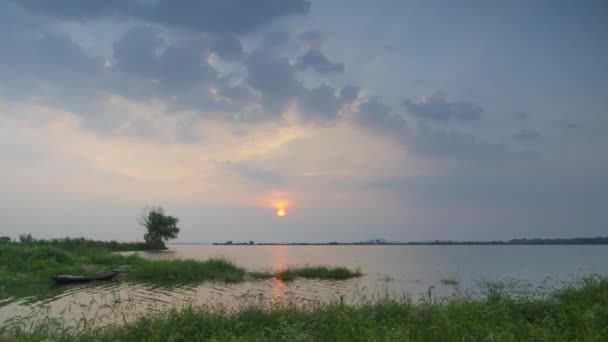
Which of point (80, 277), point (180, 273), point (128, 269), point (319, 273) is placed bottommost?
point (319, 273)

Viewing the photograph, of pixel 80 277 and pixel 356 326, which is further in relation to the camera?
pixel 80 277

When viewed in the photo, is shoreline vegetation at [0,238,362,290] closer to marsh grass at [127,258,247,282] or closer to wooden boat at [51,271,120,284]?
marsh grass at [127,258,247,282]

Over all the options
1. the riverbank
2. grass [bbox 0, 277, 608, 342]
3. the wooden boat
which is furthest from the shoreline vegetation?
grass [bbox 0, 277, 608, 342]

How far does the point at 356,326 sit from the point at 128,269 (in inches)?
1075

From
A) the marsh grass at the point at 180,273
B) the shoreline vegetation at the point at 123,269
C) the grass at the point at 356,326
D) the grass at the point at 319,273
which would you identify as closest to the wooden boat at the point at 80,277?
the shoreline vegetation at the point at 123,269

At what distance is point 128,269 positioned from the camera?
1213 inches

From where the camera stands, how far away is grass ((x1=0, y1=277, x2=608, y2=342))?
7910mm

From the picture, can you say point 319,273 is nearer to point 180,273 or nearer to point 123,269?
point 180,273

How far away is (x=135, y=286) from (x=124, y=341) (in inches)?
706

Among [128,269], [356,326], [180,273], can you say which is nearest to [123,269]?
[128,269]

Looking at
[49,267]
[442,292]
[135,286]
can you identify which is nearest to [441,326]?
[442,292]

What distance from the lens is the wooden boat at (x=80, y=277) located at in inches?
968

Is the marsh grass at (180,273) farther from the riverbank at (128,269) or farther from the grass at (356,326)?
the grass at (356,326)

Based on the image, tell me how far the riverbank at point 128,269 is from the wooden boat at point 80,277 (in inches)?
32.0
